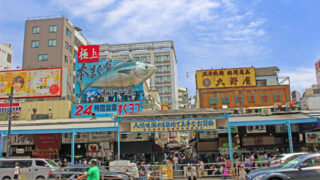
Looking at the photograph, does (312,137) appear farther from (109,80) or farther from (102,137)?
(109,80)

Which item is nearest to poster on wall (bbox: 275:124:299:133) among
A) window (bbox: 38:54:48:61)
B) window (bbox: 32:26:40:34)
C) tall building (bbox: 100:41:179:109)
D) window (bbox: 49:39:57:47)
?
window (bbox: 49:39:57:47)

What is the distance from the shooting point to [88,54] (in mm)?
35531

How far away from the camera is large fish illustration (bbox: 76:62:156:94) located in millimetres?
33812

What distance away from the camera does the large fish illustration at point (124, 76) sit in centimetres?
3381

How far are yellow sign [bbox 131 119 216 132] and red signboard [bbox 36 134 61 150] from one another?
1044 cm

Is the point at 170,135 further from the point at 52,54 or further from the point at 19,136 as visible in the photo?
the point at 19,136

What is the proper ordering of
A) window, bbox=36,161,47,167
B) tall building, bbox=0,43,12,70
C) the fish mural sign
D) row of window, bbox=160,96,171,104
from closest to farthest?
window, bbox=36,161,47,167, the fish mural sign, tall building, bbox=0,43,12,70, row of window, bbox=160,96,171,104

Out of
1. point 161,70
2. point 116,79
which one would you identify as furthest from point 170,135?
point 116,79

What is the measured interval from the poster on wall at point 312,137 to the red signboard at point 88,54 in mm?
24495

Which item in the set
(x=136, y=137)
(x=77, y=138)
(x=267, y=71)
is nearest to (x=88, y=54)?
(x=77, y=138)

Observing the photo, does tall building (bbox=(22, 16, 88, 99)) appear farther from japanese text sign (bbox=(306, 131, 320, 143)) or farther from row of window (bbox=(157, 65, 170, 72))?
japanese text sign (bbox=(306, 131, 320, 143))

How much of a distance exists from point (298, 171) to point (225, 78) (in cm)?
2874

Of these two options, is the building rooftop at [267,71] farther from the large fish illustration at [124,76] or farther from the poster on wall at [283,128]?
the large fish illustration at [124,76]

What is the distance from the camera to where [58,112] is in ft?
108
